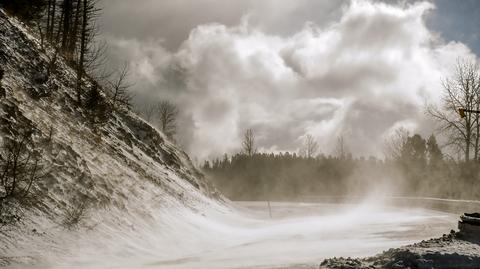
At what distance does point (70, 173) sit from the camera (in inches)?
575

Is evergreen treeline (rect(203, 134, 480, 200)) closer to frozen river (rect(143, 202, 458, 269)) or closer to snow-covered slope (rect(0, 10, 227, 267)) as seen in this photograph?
frozen river (rect(143, 202, 458, 269))

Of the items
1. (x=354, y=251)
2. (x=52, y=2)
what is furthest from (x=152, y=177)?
(x=52, y=2)

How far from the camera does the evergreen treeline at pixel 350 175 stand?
127 feet

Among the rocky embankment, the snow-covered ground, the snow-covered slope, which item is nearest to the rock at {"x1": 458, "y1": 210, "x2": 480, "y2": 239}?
the rocky embankment

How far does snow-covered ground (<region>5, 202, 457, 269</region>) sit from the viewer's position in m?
11.7

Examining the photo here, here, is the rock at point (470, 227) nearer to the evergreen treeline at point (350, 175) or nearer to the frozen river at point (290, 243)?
the frozen river at point (290, 243)

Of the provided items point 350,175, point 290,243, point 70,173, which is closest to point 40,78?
point 70,173

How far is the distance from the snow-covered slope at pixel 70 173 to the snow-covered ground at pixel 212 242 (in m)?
0.11

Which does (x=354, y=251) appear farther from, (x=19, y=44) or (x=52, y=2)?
(x=52, y=2)

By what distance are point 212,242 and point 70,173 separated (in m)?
5.98

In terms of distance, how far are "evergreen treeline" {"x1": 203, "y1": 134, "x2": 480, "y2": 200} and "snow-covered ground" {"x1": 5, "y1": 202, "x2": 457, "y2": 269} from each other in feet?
58.3

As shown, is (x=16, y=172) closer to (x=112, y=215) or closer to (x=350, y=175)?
(x=112, y=215)

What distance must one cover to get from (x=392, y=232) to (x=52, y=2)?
30.5 m

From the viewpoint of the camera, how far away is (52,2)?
113 ft
